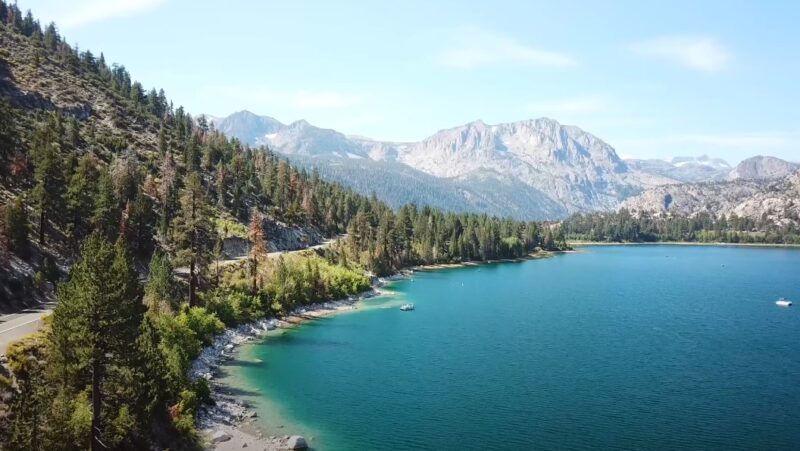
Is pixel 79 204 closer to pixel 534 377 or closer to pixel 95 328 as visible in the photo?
pixel 95 328

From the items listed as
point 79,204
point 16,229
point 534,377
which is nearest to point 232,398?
point 534,377

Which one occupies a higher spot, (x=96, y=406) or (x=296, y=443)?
(x=96, y=406)

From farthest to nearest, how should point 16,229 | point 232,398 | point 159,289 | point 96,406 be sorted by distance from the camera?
1. point 159,289
2. point 16,229
3. point 232,398
4. point 96,406

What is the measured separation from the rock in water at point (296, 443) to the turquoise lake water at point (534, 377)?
71.2 inches

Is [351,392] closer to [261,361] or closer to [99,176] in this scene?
[261,361]

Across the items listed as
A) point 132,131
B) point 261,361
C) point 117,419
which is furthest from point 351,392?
point 132,131

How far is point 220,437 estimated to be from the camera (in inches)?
2041

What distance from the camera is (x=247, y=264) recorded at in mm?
109562

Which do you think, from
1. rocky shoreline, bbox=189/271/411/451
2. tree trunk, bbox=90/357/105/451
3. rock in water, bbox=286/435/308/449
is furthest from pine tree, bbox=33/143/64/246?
rock in water, bbox=286/435/308/449

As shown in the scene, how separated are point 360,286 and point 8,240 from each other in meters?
80.9

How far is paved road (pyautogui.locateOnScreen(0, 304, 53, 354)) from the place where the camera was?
50.6 m

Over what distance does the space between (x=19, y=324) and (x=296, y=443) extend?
32.1 metres

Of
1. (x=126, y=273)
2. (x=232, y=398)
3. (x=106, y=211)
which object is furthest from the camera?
(x=106, y=211)

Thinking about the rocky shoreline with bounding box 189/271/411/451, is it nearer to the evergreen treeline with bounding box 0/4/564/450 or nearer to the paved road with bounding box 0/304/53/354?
the evergreen treeline with bounding box 0/4/564/450
